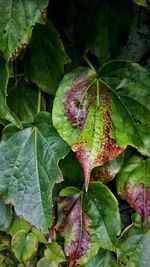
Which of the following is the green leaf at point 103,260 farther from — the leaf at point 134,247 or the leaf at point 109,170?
the leaf at point 109,170

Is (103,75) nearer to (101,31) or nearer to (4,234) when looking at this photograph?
(101,31)

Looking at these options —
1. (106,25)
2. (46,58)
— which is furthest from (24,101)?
(106,25)

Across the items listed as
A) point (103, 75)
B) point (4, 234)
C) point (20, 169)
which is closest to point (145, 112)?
point (103, 75)

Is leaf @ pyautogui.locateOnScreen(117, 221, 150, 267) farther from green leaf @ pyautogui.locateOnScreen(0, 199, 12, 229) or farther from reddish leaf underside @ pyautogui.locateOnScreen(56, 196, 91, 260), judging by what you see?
green leaf @ pyautogui.locateOnScreen(0, 199, 12, 229)

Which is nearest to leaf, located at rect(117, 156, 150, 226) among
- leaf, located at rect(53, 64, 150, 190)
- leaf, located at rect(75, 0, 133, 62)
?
leaf, located at rect(53, 64, 150, 190)

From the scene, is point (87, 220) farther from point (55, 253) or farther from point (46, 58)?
point (46, 58)

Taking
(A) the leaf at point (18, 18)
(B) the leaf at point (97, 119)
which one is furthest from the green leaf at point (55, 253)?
(A) the leaf at point (18, 18)

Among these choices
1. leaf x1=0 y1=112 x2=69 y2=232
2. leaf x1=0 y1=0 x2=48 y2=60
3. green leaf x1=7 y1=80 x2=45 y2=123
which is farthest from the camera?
green leaf x1=7 y1=80 x2=45 y2=123
